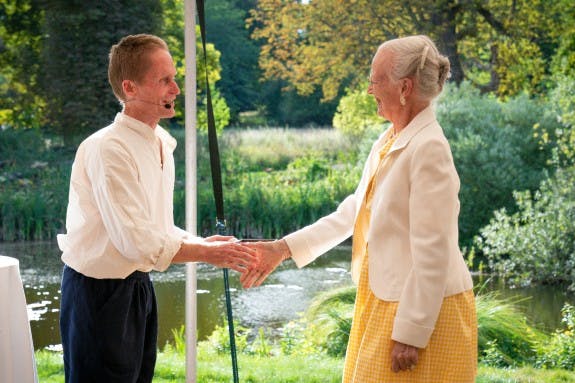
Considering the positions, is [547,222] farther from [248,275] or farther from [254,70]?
[248,275]

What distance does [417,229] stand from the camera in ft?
6.51

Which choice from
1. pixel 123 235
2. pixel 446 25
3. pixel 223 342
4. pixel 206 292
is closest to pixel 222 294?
pixel 206 292

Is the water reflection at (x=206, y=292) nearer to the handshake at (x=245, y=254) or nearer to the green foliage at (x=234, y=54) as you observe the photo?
the green foliage at (x=234, y=54)

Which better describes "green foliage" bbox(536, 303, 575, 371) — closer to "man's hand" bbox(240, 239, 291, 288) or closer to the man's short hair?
"man's hand" bbox(240, 239, 291, 288)

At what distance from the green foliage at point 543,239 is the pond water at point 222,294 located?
12 centimetres

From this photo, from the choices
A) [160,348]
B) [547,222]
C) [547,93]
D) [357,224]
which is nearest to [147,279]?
[357,224]

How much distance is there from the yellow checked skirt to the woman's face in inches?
19.5

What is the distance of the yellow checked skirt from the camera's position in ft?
6.71

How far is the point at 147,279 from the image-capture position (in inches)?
90.6

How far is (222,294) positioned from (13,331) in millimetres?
3611

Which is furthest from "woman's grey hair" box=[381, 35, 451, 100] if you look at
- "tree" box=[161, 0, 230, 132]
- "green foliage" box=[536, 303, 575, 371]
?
"tree" box=[161, 0, 230, 132]

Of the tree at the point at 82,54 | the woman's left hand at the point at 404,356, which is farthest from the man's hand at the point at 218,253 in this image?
the tree at the point at 82,54

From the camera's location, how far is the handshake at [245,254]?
7.59ft

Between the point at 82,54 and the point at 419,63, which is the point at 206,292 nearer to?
the point at 82,54
